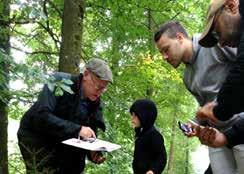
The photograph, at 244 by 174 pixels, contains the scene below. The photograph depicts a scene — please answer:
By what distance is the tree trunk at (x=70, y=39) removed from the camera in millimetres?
5555

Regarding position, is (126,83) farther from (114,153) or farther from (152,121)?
(152,121)

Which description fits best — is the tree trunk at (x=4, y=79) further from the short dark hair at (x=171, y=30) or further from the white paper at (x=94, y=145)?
the short dark hair at (x=171, y=30)

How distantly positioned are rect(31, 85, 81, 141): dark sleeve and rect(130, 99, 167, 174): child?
1.08m

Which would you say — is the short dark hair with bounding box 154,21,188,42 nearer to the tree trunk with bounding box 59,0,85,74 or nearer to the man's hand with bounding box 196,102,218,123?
A: the man's hand with bounding box 196,102,218,123

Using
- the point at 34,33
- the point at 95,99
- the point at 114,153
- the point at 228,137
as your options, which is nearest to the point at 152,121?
the point at 95,99

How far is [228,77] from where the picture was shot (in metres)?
2.25

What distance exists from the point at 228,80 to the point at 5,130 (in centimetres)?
559

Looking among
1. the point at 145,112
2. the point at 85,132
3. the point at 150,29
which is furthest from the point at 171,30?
the point at 150,29

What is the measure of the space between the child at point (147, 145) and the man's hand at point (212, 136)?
2568 millimetres

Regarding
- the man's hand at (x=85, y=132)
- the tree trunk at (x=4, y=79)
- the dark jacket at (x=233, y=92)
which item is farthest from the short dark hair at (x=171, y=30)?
the man's hand at (x=85, y=132)

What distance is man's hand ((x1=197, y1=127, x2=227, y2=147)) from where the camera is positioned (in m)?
2.46

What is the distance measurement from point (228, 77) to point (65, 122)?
7.56 ft

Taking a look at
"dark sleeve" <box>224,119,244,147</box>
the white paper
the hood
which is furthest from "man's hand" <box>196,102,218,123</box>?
the hood

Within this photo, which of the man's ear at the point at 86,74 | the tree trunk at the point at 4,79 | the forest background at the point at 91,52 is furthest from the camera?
the forest background at the point at 91,52
